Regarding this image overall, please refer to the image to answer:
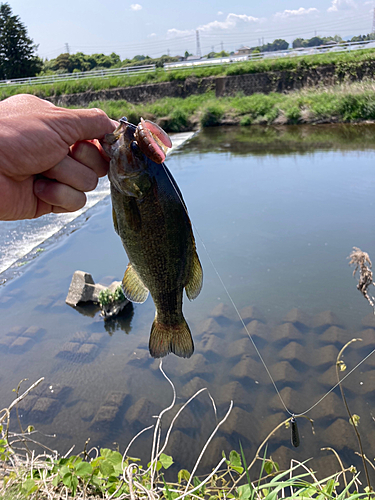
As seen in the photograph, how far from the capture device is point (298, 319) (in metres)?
6.34

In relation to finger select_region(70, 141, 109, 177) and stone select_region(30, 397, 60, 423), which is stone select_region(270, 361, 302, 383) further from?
finger select_region(70, 141, 109, 177)

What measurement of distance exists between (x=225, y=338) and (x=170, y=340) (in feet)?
13.1

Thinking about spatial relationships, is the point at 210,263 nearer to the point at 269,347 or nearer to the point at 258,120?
the point at 269,347

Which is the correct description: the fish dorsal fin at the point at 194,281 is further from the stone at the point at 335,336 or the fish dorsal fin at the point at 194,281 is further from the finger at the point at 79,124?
the stone at the point at 335,336

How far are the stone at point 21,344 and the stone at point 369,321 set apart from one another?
17.0ft

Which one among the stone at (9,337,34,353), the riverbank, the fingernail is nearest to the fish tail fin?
the fingernail

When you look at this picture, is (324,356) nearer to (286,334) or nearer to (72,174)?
(286,334)

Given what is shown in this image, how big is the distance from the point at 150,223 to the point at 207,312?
16.3 ft

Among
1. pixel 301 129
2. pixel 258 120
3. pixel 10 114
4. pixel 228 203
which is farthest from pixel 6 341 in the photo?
pixel 258 120

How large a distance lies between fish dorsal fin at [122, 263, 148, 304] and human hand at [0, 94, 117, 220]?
0.52 metres

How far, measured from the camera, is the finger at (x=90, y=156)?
2215 millimetres

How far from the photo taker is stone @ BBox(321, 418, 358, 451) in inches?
172

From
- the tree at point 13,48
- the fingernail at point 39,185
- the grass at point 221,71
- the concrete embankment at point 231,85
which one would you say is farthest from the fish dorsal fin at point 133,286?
the tree at point 13,48

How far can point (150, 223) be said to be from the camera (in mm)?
1983
